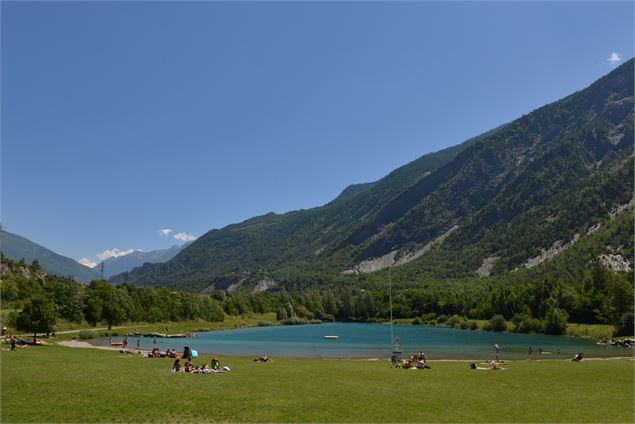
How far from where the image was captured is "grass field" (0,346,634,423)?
85.4ft

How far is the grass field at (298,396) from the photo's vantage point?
85.4 ft

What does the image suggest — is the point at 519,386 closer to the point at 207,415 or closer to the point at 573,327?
the point at 207,415

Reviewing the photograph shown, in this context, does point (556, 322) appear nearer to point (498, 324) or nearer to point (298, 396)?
point (498, 324)

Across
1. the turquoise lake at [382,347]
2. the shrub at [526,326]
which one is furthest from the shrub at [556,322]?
the shrub at [526,326]

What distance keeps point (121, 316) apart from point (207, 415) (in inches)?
5646

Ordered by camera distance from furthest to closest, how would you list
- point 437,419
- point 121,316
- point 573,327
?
point 121,316 → point 573,327 → point 437,419

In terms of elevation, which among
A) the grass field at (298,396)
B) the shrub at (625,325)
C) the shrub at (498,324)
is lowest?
the shrub at (498,324)

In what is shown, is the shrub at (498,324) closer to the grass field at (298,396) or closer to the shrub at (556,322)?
the shrub at (556,322)

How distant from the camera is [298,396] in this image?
104 feet

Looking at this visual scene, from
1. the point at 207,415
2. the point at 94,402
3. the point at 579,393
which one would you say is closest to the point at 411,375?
the point at 579,393

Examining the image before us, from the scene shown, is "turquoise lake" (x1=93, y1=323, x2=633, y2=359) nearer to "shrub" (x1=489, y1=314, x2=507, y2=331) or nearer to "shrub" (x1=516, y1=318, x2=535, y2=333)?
"shrub" (x1=516, y1=318, x2=535, y2=333)

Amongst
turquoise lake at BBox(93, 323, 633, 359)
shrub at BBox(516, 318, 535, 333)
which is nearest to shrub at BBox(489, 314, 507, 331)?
shrub at BBox(516, 318, 535, 333)

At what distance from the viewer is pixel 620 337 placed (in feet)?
381

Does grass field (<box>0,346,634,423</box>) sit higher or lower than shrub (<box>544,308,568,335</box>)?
higher
